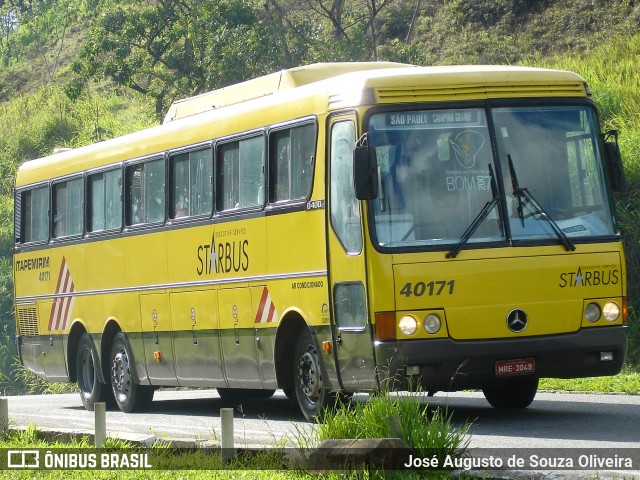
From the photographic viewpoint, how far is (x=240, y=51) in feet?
102

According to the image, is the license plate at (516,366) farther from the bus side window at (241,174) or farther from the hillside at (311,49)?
the hillside at (311,49)

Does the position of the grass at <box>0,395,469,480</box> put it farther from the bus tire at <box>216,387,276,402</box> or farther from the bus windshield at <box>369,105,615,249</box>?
the bus tire at <box>216,387,276,402</box>

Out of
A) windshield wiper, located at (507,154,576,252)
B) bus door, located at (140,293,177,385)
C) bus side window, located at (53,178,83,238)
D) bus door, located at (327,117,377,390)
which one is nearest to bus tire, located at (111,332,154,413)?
bus door, located at (140,293,177,385)

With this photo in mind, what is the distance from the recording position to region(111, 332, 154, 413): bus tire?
18.4m

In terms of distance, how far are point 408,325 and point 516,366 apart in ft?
3.51

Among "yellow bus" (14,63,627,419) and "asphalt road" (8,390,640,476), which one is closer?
"asphalt road" (8,390,640,476)

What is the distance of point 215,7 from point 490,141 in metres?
20.3

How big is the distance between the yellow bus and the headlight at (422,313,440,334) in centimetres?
1

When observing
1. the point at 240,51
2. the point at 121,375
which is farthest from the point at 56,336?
the point at 240,51

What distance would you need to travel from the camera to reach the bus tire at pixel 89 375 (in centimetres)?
1925

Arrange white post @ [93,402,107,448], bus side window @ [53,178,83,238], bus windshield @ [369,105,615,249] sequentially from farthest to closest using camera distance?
bus side window @ [53,178,83,238]
bus windshield @ [369,105,615,249]
white post @ [93,402,107,448]

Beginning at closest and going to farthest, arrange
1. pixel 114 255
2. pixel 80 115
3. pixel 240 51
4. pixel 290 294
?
pixel 290 294
pixel 114 255
pixel 240 51
pixel 80 115

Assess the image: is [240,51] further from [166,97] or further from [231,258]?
[231,258]

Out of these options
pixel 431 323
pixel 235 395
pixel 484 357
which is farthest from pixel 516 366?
pixel 235 395
